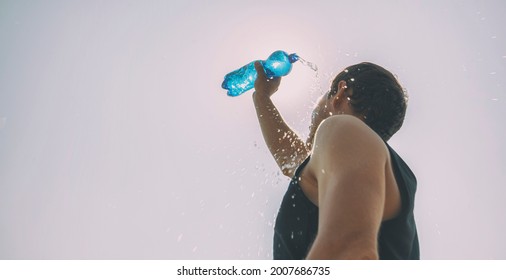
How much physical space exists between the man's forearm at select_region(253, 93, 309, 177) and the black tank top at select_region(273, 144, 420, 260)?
1257 mm

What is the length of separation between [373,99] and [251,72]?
2.16 meters

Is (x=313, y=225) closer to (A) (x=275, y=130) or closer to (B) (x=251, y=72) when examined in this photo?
(A) (x=275, y=130)

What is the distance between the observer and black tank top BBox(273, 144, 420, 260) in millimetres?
1458

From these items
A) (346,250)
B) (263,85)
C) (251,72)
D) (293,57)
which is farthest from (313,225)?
(251,72)

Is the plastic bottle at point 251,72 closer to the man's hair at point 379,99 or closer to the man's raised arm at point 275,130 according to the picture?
the man's raised arm at point 275,130

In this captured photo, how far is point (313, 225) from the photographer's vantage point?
149 centimetres

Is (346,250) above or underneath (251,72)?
underneath

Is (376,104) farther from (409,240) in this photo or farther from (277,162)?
(277,162)

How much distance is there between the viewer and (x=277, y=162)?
3.04 m

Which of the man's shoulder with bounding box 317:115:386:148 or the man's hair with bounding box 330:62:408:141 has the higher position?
the man's hair with bounding box 330:62:408:141

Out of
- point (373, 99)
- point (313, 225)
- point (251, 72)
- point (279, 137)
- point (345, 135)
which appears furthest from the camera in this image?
point (251, 72)

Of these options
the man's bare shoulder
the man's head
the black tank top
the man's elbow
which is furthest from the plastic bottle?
the man's elbow

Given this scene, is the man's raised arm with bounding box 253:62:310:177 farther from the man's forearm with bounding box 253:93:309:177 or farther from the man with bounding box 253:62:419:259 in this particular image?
the man with bounding box 253:62:419:259
